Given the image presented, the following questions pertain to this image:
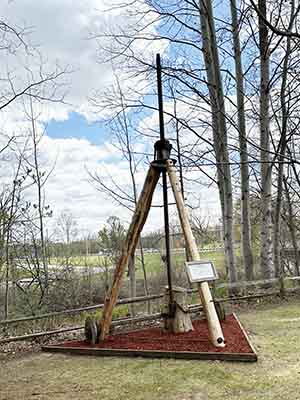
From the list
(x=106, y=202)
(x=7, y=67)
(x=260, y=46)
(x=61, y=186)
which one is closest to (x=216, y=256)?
(x=106, y=202)

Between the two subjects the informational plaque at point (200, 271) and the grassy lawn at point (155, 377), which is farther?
the informational plaque at point (200, 271)

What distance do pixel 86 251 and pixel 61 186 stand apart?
1322mm

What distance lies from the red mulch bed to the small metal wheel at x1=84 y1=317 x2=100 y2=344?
6 cm

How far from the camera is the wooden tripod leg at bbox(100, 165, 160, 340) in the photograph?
172 inches

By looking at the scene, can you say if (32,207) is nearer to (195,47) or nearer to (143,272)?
(143,272)

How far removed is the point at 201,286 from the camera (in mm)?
4016

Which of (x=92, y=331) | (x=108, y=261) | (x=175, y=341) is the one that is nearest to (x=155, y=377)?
(x=175, y=341)

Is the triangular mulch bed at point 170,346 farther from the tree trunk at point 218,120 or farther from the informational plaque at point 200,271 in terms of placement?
the tree trunk at point 218,120

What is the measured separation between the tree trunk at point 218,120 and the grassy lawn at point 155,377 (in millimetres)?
2733

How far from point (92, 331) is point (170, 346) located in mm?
885

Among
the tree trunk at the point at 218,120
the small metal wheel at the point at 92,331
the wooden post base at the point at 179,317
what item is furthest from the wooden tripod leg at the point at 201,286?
the tree trunk at the point at 218,120

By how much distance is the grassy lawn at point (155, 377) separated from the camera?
9.36ft

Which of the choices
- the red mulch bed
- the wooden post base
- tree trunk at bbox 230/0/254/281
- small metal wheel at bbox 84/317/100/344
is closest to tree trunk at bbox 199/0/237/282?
tree trunk at bbox 230/0/254/281

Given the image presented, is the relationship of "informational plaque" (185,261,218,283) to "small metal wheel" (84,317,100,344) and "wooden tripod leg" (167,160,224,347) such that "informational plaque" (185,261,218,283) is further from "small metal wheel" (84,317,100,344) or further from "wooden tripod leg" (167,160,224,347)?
"small metal wheel" (84,317,100,344)
